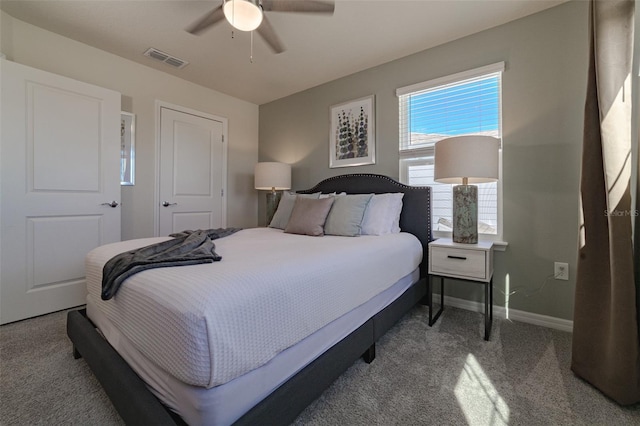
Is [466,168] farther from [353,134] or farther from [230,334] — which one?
[230,334]

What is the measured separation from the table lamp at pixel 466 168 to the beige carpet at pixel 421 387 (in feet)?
2.71

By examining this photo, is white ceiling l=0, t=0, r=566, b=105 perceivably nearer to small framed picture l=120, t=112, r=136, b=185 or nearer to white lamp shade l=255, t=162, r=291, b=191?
small framed picture l=120, t=112, r=136, b=185

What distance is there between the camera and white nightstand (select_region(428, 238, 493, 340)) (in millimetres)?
2001

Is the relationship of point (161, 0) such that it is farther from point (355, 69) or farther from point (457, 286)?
point (457, 286)

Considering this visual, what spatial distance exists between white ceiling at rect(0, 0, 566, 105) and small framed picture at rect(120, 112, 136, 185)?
665mm

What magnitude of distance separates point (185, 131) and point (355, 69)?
2.23 meters

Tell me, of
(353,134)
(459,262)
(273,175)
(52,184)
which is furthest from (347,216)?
(52,184)

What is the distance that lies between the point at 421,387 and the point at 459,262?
3.25ft

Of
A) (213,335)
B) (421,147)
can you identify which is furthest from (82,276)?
(421,147)

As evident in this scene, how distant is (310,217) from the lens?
100.0 inches

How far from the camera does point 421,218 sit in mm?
2615

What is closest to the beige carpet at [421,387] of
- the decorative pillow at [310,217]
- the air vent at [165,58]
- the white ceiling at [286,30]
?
the decorative pillow at [310,217]

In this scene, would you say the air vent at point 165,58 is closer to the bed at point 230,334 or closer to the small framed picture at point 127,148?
the small framed picture at point 127,148

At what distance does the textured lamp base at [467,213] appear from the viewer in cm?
221
